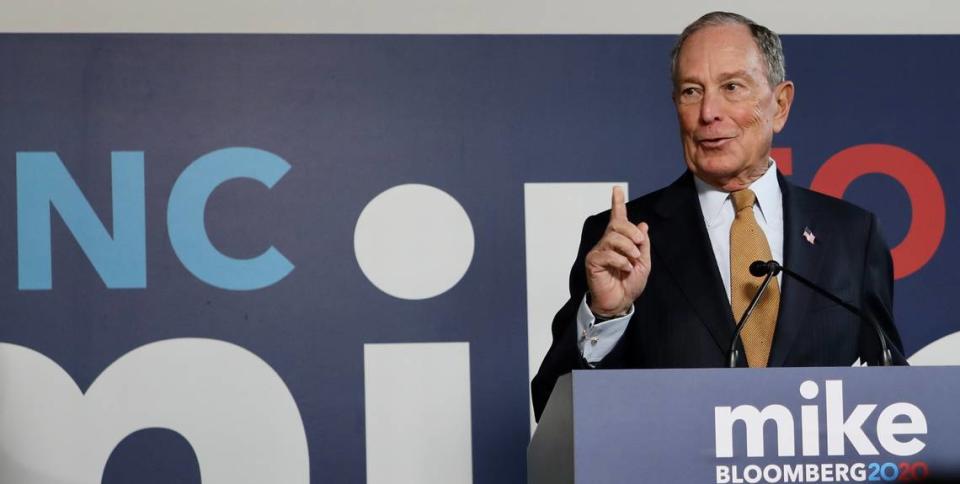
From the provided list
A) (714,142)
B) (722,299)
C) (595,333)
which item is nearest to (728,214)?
(714,142)

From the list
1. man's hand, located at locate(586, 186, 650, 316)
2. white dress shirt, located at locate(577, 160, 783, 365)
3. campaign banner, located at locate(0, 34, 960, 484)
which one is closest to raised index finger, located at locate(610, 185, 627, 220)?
man's hand, located at locate(586, 186, 650, 316)

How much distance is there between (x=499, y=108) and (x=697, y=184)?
1324 millimetres

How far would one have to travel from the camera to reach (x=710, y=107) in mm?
2455

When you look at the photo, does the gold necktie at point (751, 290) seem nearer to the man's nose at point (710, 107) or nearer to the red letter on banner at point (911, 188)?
the man's nose at point (710, 107)

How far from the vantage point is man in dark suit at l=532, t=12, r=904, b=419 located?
2260 mm

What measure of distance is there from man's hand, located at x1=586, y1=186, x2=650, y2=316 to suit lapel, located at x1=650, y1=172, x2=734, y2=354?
0.69 ft

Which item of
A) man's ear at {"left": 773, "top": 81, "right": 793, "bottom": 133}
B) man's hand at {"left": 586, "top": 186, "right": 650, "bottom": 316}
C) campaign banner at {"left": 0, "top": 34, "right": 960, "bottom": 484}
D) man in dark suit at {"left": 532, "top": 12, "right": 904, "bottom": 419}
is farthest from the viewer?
campaign banner at {"left": 0, "top": 34, "right": 960, "bottom": 484}

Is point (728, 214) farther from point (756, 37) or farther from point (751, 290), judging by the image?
point (756, 37)

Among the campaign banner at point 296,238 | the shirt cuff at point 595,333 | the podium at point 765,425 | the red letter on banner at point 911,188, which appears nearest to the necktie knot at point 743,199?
the shirt cuff at point 595,333

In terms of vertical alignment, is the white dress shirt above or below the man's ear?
below

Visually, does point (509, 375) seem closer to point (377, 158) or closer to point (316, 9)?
point (377, 158)

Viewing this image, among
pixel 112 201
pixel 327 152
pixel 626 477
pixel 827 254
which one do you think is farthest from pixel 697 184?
pixel 112 201

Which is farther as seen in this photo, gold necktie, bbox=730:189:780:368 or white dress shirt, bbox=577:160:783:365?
white dress shirt, bbox=577:160:783:365

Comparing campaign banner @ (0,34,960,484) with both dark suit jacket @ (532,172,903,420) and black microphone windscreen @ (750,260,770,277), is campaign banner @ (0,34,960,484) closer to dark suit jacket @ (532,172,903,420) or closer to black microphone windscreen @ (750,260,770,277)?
dark suit jacket @ (532,172,903,420)
